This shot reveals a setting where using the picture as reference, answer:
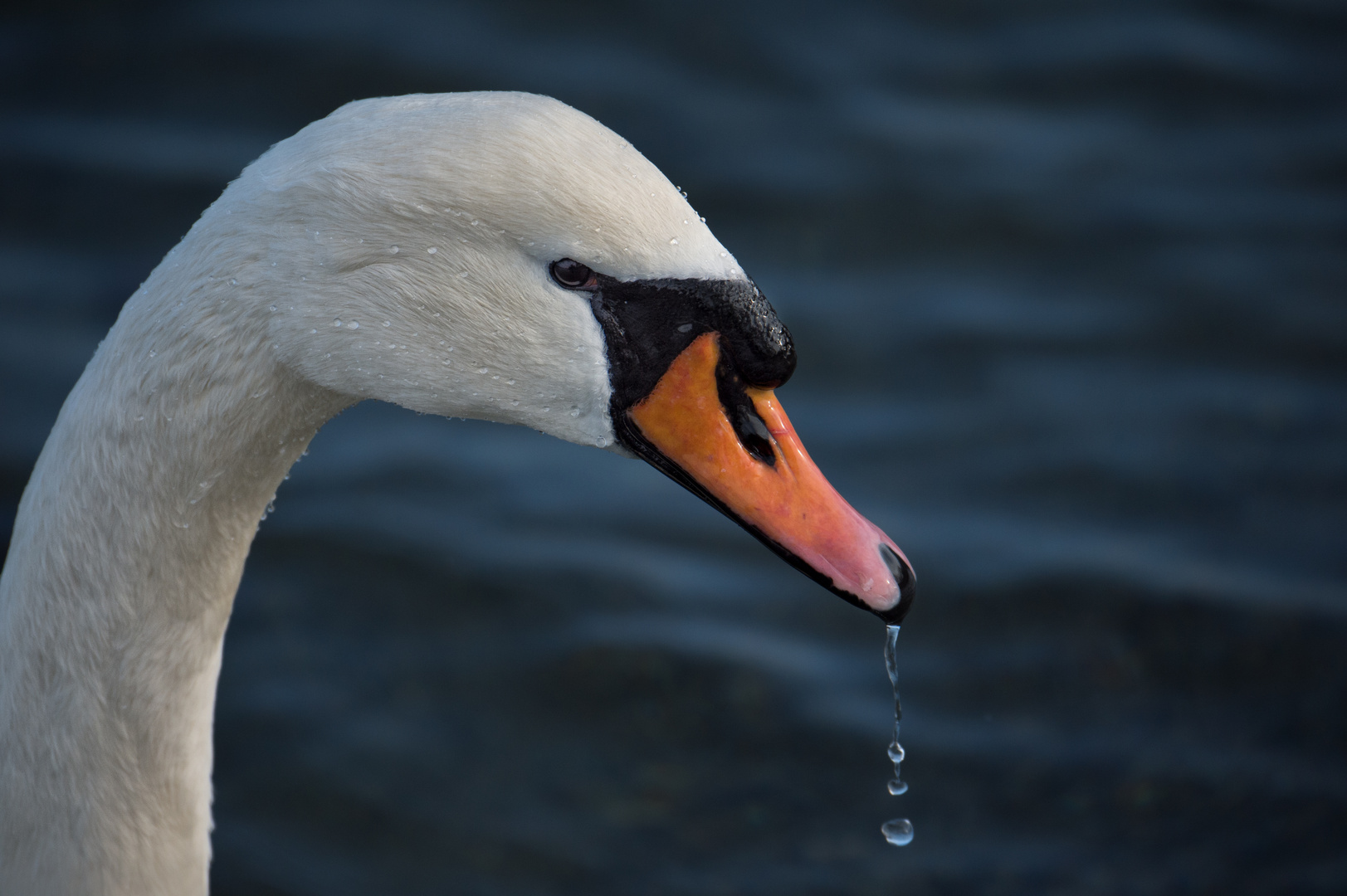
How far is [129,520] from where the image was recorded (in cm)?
273

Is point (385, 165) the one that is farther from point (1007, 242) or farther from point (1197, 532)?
point (1007, 242)

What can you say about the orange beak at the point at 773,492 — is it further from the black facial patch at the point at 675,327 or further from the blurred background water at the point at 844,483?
the blurred background water at the point at 844,483

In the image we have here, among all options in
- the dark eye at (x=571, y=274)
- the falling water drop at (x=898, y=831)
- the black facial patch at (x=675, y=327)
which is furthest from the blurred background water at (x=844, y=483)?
the dark eye at (x=571, y=274)

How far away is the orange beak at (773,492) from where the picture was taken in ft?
8.63

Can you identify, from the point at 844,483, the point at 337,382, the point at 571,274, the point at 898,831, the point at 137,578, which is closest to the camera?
the point at 571,274

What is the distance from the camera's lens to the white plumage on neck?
2.39 m

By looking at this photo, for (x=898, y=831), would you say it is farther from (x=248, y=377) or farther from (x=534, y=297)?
(x=248, y=377)

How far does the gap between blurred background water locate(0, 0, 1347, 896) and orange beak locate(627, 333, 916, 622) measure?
232 cm

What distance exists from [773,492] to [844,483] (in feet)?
10.1

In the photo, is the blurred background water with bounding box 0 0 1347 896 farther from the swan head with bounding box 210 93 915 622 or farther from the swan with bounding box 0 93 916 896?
the swan head with bounding box 210 93 915 622

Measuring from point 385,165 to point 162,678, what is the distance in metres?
1.32

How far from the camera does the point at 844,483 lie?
5699mm

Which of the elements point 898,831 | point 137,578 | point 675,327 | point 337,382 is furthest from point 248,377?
point 898,831

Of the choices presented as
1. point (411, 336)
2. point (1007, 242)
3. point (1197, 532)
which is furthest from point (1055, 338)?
point (411, 336)
